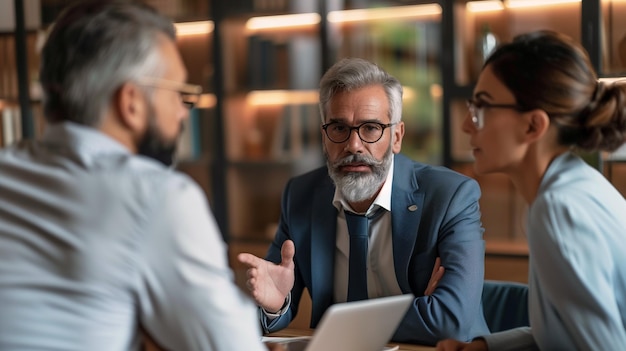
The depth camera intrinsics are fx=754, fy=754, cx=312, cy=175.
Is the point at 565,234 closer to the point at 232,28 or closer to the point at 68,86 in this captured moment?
the point at 68,86

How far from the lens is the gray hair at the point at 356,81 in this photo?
2279mm

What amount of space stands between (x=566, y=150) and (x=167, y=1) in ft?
13.2

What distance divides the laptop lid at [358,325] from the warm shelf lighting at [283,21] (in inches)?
129

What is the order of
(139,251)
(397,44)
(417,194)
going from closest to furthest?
(139,251) → (417,194) → (397,44)

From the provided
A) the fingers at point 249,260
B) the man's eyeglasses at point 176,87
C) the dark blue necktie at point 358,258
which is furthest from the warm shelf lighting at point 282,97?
the man's eyeglasses at point 176,87

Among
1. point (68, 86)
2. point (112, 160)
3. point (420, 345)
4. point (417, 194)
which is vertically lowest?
point (420, 345)

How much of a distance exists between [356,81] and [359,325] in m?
0.97

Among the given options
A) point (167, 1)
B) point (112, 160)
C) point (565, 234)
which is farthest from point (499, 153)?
point (167, 1)

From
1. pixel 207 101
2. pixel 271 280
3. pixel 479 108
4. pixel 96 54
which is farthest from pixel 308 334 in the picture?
pixel 207 101

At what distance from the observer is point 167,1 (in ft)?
16.8

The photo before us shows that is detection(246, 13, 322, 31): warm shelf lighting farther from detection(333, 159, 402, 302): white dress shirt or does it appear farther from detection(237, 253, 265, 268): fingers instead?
detection(237, 253, 265, 268): fingers

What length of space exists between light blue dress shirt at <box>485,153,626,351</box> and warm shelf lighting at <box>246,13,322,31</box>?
3344mm

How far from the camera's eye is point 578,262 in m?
1.37

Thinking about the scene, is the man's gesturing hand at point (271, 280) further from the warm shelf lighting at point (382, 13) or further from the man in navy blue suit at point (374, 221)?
the warm shelf lighting at point (382, 13)
